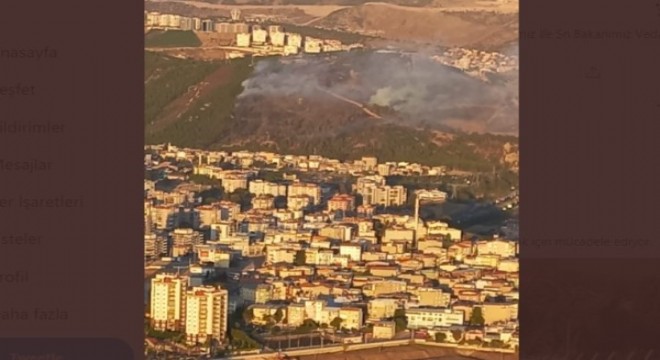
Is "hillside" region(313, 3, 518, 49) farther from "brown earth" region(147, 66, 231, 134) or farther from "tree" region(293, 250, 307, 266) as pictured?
"tree" region(293, 250, 307, 266)

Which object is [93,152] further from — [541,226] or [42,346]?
[541,226]

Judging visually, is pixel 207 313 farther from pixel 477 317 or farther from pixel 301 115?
pixel 477 317

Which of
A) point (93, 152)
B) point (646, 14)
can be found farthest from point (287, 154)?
point (646, 14)

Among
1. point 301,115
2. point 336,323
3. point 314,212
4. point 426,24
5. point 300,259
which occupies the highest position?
point 426,24

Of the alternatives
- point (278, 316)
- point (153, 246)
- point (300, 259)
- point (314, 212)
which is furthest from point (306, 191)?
point (153, 246)

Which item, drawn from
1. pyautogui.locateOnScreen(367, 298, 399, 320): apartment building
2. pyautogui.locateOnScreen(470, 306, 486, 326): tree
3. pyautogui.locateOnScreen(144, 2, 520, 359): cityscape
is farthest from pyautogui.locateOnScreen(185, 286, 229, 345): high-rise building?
pyautogui.locateOnScreen(470, 306, 486, 326): tree

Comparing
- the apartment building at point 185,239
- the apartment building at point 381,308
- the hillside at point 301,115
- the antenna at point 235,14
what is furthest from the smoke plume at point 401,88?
the apartment building at point 381,308

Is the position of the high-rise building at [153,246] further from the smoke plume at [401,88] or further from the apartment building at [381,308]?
the apartment building at [381,308]
